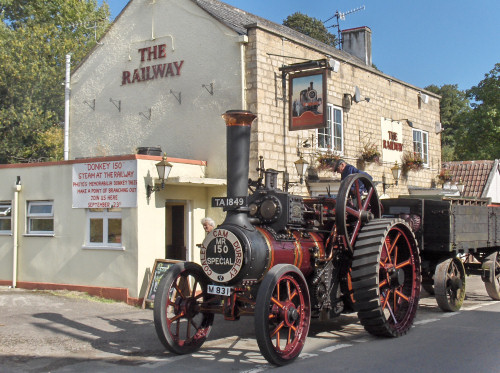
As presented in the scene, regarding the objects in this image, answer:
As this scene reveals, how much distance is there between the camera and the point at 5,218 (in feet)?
46.0

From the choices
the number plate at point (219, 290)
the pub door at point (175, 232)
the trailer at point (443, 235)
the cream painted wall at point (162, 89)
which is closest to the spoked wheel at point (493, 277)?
the trailer at point (443, 235)

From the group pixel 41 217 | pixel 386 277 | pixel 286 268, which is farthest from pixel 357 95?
pixel 286 268

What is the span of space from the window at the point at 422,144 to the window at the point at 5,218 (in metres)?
12.8

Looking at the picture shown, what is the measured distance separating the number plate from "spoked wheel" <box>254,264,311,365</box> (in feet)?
1.80

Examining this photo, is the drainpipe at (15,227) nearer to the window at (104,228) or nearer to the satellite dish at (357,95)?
the window at (104,228)

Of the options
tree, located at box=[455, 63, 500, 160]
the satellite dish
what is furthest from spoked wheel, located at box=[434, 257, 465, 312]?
tree, located at box=[455, 63, 500, 160]

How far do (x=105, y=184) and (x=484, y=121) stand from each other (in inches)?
893

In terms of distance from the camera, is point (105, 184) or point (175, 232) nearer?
point (105, 184)

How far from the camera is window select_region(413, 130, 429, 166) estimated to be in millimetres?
20216

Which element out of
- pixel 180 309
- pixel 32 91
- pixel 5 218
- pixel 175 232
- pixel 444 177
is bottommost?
pixel 180 309

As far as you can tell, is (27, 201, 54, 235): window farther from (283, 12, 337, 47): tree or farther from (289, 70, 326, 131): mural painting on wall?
(283, 12, 337, 47): tree

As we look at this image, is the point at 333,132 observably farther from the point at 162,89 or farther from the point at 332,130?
the point at 162,89

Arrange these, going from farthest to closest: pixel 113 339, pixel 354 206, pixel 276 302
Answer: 1. pixel 113 339
2. pixel 354 206
3. pixel 276 302

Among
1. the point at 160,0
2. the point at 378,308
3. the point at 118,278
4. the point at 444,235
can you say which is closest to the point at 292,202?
the point at 378,308
